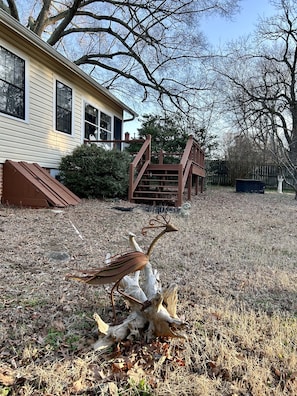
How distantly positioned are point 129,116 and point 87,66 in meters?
4.44

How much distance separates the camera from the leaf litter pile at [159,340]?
1751 mm

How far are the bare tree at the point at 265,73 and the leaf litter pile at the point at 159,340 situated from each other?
13.0m

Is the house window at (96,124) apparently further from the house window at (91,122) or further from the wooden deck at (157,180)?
the wooden deck at (157,180)

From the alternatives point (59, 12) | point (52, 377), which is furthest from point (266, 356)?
point (59, 12)

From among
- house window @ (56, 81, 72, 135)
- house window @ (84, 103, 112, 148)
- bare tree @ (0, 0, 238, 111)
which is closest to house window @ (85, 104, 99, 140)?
house window @ (84, 103, 112, 148)

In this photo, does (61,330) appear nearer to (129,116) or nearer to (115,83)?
(129,116)

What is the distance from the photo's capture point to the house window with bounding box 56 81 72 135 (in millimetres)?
9031

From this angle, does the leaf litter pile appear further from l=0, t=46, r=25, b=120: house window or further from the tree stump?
l=0, t=46, r=25, b=120: house window

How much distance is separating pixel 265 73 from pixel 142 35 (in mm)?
6162

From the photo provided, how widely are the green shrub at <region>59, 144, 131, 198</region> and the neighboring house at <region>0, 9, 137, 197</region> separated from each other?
0.64m

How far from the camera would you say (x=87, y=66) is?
17453mm

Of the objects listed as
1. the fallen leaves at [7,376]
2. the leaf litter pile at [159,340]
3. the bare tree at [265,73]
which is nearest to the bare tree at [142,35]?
the bare tree at [265,73]

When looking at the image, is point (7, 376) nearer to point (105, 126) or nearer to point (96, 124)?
point (96, 124)

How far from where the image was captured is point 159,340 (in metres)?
2.08
